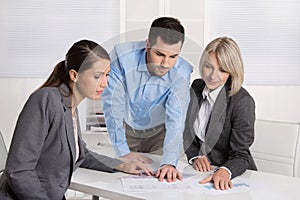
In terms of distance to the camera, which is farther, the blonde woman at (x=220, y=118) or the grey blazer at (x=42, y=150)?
the blonde woman at (x=220, y=118)

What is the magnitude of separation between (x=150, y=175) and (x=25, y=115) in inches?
20.7

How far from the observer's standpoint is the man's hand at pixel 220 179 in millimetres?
1675

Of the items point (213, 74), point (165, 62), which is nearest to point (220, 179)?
point (213, 74)

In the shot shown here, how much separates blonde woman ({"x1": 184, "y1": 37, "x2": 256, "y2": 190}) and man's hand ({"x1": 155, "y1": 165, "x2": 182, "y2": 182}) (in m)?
0.09

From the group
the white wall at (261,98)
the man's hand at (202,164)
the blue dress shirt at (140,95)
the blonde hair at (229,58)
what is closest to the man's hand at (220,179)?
the man's hand at (202,164)

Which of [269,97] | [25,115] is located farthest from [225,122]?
[269,97]

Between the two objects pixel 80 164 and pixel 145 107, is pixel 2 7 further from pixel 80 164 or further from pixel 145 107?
pixel 145 107

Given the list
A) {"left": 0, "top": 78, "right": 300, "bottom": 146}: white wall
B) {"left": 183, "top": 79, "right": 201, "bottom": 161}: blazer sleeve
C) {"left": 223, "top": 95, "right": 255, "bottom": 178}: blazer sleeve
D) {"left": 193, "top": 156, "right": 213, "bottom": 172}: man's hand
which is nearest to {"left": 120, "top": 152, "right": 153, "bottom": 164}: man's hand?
{"left": 183, "top": 79, "right": 201, "bottom": 161}: blazer sleeve

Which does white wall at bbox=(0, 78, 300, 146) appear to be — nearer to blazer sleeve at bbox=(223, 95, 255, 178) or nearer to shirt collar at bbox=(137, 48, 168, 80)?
blazer sleeve at bbox=(223, 95, 255, 178)

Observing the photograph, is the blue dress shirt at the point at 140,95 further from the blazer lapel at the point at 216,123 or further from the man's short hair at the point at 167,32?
the blazer lapel at the point at 216,123

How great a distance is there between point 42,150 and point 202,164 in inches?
25.7

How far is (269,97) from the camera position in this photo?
3.69 metres

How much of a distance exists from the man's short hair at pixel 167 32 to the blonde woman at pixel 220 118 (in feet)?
0.52

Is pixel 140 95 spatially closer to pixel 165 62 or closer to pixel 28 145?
pixel 165 62
